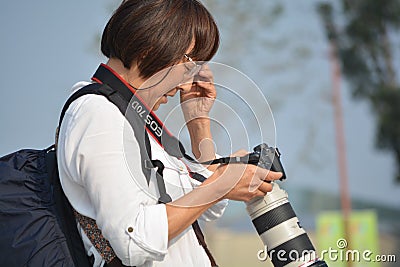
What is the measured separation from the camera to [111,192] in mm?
1256

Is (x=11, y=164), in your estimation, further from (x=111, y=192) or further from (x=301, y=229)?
(x=301, y=229)

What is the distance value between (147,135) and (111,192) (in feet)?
0.58

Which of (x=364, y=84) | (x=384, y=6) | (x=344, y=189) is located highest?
(x=384, y=6)

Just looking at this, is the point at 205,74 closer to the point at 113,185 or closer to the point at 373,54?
the point at 113,185

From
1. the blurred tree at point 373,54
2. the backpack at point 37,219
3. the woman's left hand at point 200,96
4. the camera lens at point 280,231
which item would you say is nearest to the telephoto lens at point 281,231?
the camera lens at point 280,231

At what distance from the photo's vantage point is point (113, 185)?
1.26 meters

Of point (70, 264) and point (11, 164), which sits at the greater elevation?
point (11, 164)

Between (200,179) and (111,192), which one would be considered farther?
(200,179)

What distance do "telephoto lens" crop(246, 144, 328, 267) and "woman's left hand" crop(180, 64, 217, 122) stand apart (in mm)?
201

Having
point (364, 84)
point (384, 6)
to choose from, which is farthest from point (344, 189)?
point (384, 6)

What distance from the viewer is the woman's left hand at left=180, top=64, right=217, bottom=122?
4.86 ft

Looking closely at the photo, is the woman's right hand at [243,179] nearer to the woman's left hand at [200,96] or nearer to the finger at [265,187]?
the finger at [265,187]

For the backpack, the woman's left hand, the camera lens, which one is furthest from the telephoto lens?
the backpack

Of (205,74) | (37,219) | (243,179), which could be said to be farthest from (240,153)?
(37,219)
